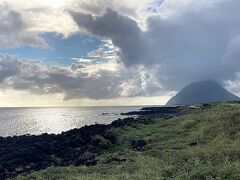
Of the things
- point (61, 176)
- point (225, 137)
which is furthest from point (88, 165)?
point (225, 137)

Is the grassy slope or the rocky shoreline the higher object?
the grassy slope

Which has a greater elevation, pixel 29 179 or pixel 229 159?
pixel 229 159

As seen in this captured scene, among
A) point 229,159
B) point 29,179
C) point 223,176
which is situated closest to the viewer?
point 223,176

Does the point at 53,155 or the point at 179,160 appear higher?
the point at 179,160

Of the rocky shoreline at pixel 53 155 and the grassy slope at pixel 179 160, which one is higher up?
the grassy slope at pixel 179 160

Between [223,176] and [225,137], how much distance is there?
2018 cm

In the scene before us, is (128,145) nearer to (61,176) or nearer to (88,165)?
(88,165)

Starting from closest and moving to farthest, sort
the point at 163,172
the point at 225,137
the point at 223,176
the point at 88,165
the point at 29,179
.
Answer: the point at 223,176
the point at 163,172
the point at 29,179
the point at 88,165
the point at 225,137

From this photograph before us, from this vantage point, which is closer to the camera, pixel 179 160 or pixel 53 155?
pixel 179 160

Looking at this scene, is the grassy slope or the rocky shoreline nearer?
the grassy slope

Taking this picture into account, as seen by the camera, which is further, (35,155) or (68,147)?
(68,147)

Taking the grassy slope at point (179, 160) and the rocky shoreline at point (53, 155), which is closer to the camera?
the grassy slope at point (179, 160)

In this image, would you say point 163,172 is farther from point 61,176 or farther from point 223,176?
point 61,176

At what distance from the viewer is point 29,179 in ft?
107
